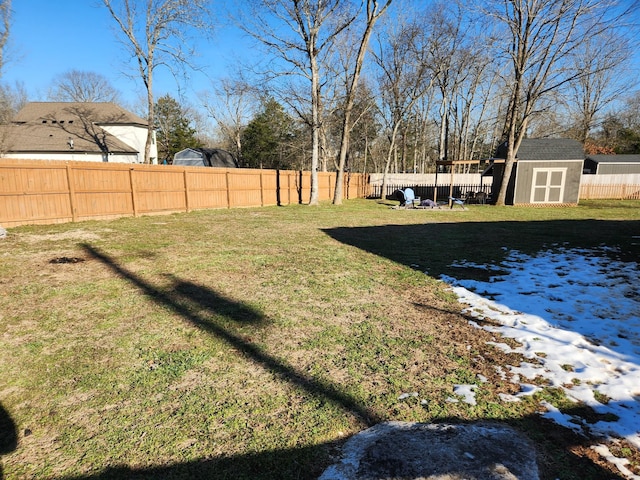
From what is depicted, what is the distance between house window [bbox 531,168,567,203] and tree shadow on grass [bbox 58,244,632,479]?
20540 millimetres

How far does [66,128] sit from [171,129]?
1486 cm

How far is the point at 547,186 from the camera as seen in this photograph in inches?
755

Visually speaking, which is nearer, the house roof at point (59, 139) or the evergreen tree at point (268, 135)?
the house roof at point (59, 139)

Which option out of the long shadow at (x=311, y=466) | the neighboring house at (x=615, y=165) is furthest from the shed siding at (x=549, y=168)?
the long shadow at (x=311, y=466)

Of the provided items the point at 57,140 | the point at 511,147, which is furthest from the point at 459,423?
the point at 57,140

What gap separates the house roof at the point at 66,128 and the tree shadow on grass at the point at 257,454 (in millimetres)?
29127

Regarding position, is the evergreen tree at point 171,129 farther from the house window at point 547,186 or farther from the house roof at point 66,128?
the house window at point 547,186

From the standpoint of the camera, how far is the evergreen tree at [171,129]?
39.6m

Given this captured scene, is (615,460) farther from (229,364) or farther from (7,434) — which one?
(7,434)

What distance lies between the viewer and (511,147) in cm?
1838

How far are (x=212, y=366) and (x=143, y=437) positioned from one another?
85cm

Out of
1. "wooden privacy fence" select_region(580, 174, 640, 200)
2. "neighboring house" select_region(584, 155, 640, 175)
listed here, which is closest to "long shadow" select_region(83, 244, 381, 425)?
"wooden privacy fence" select_region(580, 174, 640, 200)

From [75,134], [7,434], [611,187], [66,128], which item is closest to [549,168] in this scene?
[611,187]

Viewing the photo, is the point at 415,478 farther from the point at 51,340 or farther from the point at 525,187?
the point at 525,187
